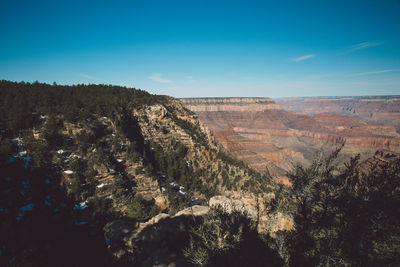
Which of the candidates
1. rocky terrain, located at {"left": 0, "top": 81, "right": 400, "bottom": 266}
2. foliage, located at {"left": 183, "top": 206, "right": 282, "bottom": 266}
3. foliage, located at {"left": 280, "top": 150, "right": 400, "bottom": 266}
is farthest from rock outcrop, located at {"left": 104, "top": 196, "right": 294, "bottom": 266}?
foliage, located at {"left": 280, "top": 150, "right": 400, "bottom": 266}

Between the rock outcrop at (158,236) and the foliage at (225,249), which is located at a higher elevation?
the foliage at (225,249)

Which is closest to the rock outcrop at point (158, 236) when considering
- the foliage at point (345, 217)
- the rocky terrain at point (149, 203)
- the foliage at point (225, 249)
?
the rocky terrain at point (149, 203)

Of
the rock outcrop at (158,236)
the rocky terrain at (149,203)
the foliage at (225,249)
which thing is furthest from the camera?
the rock outcrop at (158,236)

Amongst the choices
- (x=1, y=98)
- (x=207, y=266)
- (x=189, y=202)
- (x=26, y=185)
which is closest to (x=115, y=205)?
(x=26, y=185)

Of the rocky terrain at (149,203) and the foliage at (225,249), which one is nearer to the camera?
the foliage at (225,249)

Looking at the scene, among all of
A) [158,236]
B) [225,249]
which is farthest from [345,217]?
[158,236]

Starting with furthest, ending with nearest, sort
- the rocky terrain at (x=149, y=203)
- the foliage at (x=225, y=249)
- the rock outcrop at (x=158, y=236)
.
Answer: the rock outcrop at (x=158, y=236) < the rocky terrain at (x=149, y=203) < the foliage at (x=225, y=249)

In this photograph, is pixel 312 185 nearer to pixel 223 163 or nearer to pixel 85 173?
pixel 85 173

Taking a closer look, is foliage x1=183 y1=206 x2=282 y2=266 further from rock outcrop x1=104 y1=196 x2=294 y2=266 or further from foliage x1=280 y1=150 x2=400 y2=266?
foliage x1=280 y1=150 x2=400 y2=266

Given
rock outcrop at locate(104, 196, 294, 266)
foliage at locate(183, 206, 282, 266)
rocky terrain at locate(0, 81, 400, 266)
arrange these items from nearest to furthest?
foliage at locate(183, 206, 282, 266), rocky terrain at locate(0, 81, 400, 266), rock outcrop at locate(104, 196, 294, 266)

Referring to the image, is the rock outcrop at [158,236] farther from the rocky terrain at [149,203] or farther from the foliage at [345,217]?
the foliage at [345,217]

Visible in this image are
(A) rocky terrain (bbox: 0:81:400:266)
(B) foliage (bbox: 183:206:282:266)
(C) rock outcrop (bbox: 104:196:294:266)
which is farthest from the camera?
(C) rock outcrop (bbox: 104:196:294:266)
